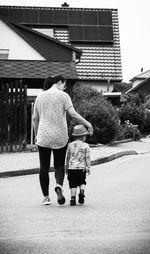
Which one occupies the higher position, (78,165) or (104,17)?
(104,17)

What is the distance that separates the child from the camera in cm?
728

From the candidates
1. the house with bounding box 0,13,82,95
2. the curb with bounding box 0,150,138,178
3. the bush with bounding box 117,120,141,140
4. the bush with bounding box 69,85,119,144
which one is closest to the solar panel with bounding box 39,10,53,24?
the house with bounding box 0,13,82,95

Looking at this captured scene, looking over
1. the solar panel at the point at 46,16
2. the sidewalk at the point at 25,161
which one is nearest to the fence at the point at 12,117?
the sidewalk at the point at 25,161

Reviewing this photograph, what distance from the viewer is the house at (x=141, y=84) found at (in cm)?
7112

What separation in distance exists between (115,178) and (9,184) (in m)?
1.96

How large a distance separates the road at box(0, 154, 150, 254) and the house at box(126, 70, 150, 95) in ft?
194

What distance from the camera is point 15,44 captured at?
31.9 metres

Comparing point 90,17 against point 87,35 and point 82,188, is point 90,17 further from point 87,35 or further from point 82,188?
point 82,188

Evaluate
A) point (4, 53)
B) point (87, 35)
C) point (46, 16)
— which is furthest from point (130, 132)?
point (46, 16)

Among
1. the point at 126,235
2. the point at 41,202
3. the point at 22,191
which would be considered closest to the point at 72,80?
the point at 22,191

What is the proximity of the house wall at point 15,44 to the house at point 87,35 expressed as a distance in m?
10.6

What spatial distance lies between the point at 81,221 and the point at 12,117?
39.1 ft

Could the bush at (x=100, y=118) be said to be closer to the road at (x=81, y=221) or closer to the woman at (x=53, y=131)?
the road at (x=81, y=221)

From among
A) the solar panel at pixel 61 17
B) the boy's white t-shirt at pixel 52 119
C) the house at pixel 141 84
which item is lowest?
the boy's white t-shirt at pixel 52 119
